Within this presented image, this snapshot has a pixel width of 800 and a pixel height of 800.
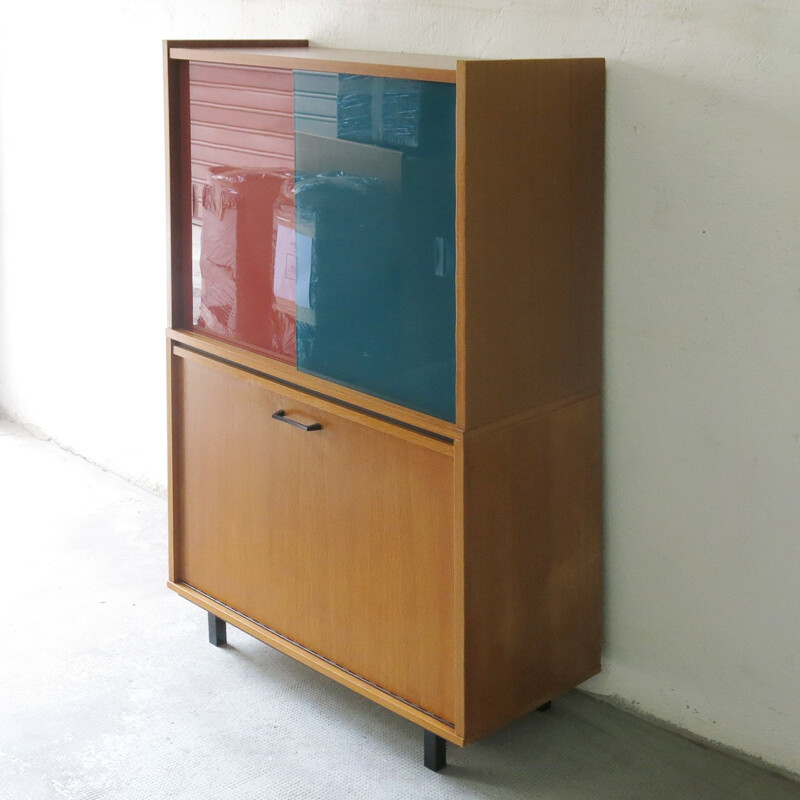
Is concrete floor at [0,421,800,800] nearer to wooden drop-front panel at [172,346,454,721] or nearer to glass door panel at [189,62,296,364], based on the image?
wooden drop-front panel at [172,346,454,721]

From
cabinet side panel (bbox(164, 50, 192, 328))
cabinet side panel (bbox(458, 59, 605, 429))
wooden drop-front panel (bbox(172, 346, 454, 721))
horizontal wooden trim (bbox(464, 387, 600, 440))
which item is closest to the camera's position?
cabinet side panel (bbox(458, 59, 605, 429))

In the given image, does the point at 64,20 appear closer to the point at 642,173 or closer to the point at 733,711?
the point at 642,173

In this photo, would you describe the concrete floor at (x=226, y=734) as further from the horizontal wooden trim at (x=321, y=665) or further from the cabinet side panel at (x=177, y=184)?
the cabinet side panel at (x=177, y=184)

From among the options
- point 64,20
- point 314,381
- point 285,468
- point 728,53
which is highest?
point 64,20

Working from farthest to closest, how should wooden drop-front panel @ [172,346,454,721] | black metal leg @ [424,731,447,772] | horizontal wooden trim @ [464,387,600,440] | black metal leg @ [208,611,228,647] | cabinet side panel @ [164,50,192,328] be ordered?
black metal leg @ [208,611,228,647] → cabinet side panel @ [164,50,192,328] → black metal leg @ [424,731,447,772] → wooden drop-front panel @ [172,346,454,721] → horizontal wooden trim @ [464,387,600,440]

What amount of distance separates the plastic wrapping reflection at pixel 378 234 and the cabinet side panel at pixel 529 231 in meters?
0.06

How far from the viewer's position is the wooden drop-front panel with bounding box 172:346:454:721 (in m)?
2.17

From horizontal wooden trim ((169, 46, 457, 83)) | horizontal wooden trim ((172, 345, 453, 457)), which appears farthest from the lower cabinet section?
horizontal wooden trim ((169, 46, 457, 83))

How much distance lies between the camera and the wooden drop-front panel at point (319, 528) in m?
2.17

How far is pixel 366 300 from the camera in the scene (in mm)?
2186

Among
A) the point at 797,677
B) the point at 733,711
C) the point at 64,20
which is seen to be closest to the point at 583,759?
the point at 733,711

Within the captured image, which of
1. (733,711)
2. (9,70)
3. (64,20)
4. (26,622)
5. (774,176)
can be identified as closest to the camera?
(774,176)

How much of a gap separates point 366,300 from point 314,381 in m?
0.22

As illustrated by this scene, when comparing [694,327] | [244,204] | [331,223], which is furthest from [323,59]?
[694,327]
